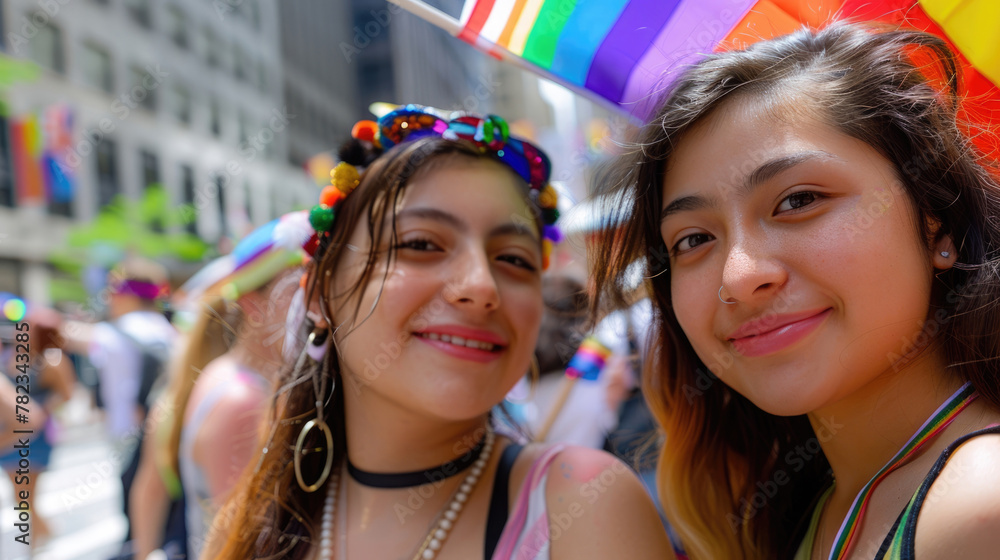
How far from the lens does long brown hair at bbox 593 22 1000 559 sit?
1.17 metres

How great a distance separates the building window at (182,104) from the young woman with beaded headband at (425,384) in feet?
84.9

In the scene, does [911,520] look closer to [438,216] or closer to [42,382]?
[438,216]

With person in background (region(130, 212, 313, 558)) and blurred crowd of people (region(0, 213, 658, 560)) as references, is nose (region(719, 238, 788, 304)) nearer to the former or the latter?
blurred crowd of people (region(0, 213, 658, 560))

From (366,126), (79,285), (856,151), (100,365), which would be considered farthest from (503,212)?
(79,285)

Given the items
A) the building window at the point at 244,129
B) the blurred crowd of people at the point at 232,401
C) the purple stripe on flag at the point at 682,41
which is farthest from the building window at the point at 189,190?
the purple stripe on flag at the point at 682,41

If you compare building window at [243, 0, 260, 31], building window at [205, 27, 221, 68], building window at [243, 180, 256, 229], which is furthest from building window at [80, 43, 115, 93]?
building window at [243, 0, 260, 31]

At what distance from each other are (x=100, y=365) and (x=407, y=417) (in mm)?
5487

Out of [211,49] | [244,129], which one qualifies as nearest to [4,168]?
[211,49]

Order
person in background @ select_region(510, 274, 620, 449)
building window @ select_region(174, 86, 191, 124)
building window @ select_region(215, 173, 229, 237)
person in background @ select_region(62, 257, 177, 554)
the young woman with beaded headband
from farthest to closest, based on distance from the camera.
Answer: building window @ select_region(215, 173, 229, 237) < building window @ select_region(174, 86, 191, 124) < person in background @ select_region(62, 257, 177, 554) < person in background @ select_region(510, 274, 620, 449) < the young woman with beaded headband

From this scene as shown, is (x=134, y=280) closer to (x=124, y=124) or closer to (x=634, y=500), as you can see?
(x=634, y=500)

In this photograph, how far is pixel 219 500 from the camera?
8.73 feet

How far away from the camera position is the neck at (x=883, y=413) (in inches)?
45.7

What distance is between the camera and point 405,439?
1.76 metres

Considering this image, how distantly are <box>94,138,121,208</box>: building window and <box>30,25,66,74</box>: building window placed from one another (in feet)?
8.67
